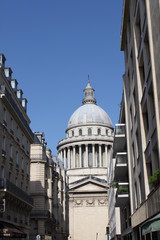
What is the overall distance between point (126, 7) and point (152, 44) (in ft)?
36.4

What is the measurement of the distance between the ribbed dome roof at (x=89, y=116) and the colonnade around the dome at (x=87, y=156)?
27.7 feet

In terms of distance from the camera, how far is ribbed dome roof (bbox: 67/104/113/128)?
12594 cm

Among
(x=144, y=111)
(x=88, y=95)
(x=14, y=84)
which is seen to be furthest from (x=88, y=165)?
(x=144, y=111)

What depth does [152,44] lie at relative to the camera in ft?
60.9

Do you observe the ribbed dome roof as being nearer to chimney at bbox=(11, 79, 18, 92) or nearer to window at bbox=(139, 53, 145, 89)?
chimney at bbox=(11, 79, 18, 92)

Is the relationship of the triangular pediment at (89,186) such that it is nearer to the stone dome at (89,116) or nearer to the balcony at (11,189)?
the stone dome at (89,116)

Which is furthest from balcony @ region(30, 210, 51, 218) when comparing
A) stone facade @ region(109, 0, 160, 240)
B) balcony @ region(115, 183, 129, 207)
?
stone facade @ region(109, 0, 160, 240)

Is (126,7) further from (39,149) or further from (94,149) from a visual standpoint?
(94,149)

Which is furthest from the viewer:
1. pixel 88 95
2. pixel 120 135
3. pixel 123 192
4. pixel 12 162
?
pixel 88 95

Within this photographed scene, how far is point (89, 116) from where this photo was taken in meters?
127

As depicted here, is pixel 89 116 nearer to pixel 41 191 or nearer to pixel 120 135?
pixel 41 191

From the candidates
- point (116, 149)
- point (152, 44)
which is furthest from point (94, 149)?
point (152, 44)

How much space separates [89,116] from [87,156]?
14225 millimetres

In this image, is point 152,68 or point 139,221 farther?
point 139,221
